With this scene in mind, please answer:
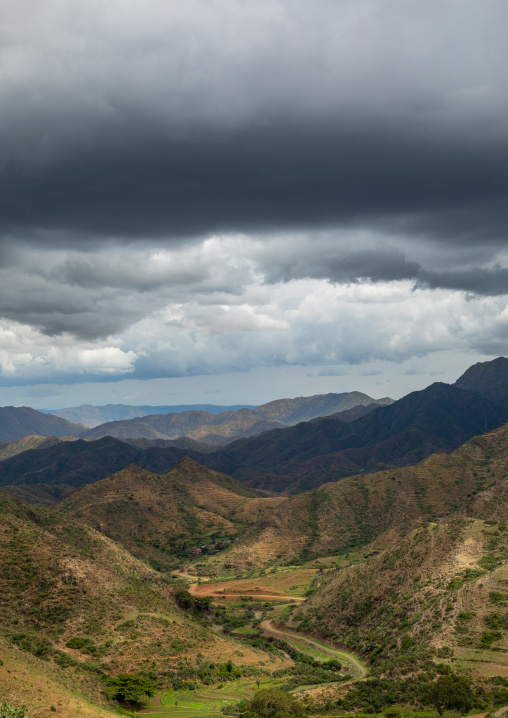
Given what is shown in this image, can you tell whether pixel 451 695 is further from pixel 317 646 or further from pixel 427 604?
pixel 317 646

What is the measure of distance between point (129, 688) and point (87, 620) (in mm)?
20560

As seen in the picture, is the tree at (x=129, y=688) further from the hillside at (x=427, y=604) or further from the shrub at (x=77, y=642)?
the hillside at (x=427, y=604)

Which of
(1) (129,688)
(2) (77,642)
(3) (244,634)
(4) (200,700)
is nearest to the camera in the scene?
(1) (129,688)

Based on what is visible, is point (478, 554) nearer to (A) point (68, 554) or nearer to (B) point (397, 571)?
(B) point (397, 571)

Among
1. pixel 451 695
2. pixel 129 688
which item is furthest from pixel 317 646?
pixel 129 688

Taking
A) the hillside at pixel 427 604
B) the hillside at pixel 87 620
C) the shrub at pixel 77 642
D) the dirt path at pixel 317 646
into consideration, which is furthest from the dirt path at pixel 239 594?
the shrub at pixel 77 642

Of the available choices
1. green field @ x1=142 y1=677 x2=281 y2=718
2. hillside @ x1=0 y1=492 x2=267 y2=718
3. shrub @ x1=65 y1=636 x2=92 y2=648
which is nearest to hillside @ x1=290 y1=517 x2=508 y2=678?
green field @ x1=142 y1=677 x2=281 y2=718

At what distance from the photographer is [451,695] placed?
60219 mm

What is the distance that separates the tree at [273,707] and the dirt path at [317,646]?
19409mm

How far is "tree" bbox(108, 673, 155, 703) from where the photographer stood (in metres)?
64.2

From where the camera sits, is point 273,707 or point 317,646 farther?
point 317,646

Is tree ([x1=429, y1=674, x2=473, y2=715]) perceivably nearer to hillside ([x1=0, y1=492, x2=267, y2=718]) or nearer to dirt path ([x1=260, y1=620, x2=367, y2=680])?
dirt path ([x1=260, y1=620, x2=367, y2=680])

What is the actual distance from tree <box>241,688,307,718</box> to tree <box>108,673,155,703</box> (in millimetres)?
13492

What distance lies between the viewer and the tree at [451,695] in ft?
195
